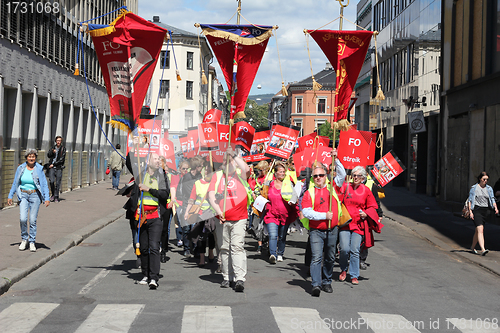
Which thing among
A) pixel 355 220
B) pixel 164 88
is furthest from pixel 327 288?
pixel 164 88

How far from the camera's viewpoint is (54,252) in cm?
1119

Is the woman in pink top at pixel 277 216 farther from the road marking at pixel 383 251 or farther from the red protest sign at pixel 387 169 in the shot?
the red protest sign at pixel 387 169

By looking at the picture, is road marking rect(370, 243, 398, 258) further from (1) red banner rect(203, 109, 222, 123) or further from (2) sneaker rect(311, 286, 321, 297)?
(1) red banner rect(203, 109, 222, 123)

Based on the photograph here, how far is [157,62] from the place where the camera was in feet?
31.3

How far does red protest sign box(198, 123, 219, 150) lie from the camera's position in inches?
513

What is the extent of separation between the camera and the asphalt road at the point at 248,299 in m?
6.69

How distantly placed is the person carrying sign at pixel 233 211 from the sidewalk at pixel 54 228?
3.01 meters

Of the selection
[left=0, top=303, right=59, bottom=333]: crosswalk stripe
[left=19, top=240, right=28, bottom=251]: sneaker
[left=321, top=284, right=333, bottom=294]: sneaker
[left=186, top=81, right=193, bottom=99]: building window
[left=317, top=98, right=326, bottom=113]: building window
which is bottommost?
[left=0, top=303, right=59, bottom=333]: crosswalk stripe

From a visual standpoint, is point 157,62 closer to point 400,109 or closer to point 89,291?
point 89,291

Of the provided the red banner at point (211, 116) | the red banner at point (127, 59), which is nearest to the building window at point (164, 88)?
the red banner at point (127, 59)

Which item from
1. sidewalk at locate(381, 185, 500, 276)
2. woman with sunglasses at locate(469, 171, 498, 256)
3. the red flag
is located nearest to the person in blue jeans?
the red flag

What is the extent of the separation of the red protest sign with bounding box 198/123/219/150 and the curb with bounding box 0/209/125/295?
3.36 metres

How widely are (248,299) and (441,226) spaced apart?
12.0 meters

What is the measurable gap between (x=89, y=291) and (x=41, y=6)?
17350 millimetres
